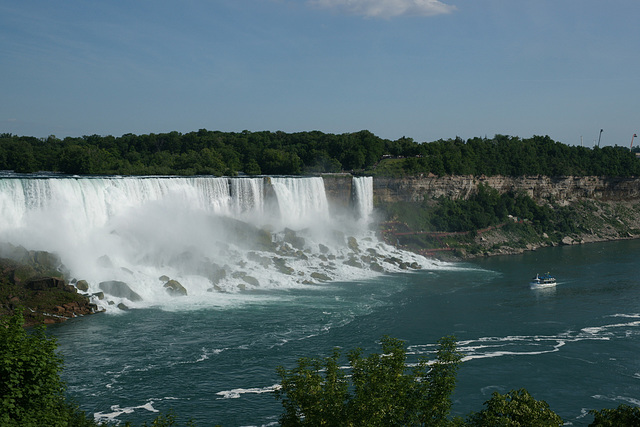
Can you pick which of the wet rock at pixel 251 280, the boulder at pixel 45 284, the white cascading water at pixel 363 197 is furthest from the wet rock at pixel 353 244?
the boulder at pixel 45 284

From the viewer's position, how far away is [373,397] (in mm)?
13734

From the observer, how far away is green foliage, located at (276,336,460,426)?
13.6 meters

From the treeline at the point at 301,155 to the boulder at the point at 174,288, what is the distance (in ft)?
105

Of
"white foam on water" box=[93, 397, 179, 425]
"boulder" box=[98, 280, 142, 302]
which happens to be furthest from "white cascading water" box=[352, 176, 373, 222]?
"white foam on water" box=[93, 397, 179, 425]

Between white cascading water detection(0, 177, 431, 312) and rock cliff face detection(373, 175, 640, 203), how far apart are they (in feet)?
35.6

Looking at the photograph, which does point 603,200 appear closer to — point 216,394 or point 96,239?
point 96,239

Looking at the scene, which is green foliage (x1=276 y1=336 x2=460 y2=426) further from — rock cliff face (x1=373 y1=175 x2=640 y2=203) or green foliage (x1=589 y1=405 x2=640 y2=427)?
rock cliff face (x1=373 y1=175 x2=640 y2=203)

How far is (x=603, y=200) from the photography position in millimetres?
92438

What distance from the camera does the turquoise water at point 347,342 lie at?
23.7m

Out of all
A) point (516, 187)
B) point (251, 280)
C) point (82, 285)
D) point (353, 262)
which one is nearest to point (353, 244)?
point (353, 262)

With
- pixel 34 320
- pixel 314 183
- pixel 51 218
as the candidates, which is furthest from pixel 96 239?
pixel 314 183

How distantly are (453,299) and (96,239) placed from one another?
2485cm

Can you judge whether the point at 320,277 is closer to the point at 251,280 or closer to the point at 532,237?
the point at 251,280

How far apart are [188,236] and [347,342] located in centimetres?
2318
